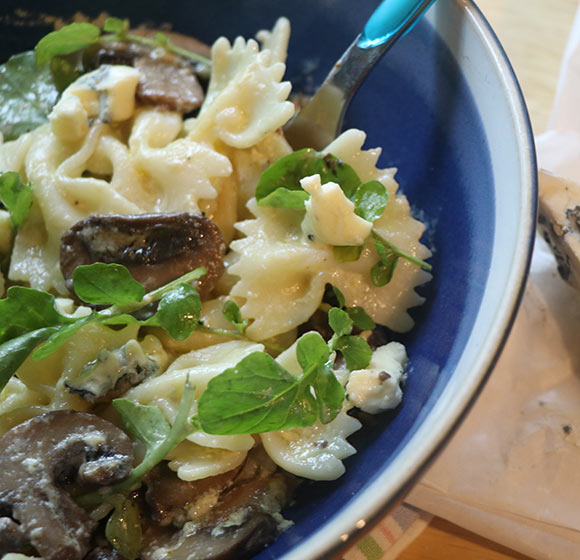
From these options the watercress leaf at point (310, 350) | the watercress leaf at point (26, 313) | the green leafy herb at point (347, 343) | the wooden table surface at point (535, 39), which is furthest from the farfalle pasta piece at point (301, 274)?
the wooden table surface at point (535, 39)

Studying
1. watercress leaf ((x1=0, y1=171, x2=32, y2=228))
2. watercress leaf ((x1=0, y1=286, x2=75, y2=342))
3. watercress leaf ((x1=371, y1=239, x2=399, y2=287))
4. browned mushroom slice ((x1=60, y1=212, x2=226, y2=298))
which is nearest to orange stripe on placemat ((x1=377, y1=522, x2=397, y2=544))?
watercress leaf ((x1=371, y1=239, x2=399, y2=287))

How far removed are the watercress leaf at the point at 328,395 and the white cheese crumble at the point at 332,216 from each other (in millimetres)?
243

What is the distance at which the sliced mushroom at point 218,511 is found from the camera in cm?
101

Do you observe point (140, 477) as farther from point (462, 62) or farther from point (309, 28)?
point (309, 28)

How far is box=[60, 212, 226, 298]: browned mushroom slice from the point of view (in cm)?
123

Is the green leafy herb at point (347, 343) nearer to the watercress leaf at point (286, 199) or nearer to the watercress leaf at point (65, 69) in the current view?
the watercress leaf at point (286, 199)

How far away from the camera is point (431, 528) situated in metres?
1.25

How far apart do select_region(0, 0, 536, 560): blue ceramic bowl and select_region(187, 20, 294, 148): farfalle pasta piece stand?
0.20 meters

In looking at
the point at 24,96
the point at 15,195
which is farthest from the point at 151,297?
the point at 24,96

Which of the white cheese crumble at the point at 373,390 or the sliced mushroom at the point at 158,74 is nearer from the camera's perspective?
the white cheese crumble at the point at 373,390

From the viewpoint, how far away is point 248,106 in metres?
1.43

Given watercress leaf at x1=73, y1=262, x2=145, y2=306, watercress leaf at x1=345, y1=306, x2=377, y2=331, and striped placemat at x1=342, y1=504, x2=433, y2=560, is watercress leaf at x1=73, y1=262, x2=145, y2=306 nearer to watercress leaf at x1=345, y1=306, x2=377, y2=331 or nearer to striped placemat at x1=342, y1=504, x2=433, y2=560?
watercress leaf at x1=345, y1=306, x2=377, y2=331

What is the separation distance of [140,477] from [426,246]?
0.67m

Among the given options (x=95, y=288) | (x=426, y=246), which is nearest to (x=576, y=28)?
(x=426, y=246)
